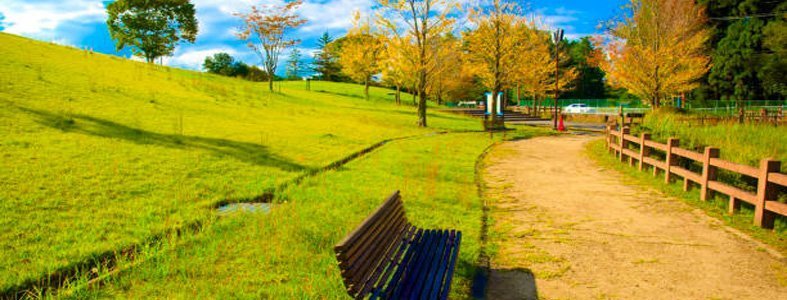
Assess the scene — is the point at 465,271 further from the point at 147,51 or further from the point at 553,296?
the point at 147,51

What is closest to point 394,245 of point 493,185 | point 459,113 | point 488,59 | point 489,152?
point 493,185

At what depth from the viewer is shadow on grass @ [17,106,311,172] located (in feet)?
35.7

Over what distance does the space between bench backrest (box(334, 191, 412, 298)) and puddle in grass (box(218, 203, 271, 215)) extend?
3.05 metres

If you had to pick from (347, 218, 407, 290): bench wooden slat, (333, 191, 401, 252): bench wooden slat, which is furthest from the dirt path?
(333, 191, 401, 252): bench wooden slat

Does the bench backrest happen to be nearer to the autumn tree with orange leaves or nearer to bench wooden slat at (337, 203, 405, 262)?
bench wooden slat at (337, 203, 405, 262)

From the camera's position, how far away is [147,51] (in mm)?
63250

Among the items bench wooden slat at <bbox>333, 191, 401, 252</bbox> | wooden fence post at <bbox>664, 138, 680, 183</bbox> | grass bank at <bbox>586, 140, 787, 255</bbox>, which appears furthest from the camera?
wooden fence post at <bbox>664, 138, 680, 183</bbox>

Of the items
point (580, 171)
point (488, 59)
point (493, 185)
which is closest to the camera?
point (493, 185)

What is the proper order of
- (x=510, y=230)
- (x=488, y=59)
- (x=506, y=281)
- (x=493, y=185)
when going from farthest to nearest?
1. (x=488, y=59)
2. (x=493, y=185)
3. (x=510, y=230)
4. (x=506, y=281)

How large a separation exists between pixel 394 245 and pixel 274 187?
480cm

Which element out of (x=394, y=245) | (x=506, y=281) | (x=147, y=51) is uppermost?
(x=147, y=51)

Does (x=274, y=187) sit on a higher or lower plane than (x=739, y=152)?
lower

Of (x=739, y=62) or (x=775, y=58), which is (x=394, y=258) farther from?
(x=739, y=62)

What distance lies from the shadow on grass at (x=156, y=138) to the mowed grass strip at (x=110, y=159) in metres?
0.03
